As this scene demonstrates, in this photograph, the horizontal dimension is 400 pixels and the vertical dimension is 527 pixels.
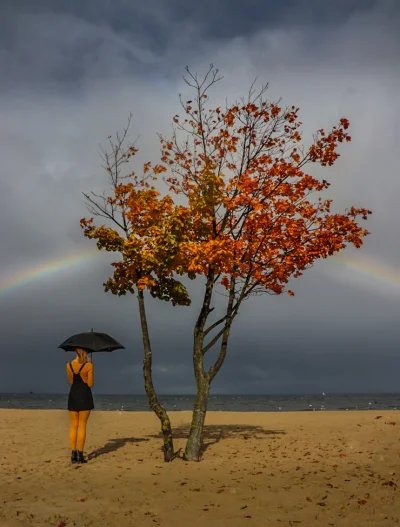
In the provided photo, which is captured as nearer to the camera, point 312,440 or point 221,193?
point 221,193

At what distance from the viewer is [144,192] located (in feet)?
57.8

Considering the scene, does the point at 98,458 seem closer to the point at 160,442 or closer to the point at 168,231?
the point at 160,442

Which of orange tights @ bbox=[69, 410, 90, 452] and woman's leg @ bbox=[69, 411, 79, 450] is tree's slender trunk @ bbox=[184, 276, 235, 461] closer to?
orange tights @ bbox=[69, 410, 90, 452]

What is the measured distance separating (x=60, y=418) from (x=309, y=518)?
24.7 m

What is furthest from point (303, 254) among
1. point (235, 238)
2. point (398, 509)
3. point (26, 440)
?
point (26, 440)

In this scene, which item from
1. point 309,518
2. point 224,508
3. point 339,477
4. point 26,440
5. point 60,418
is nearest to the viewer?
point 309,518

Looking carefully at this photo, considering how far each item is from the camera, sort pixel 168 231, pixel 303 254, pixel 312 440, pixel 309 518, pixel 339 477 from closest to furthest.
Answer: pixel 309 518
pixel 339 477
pixel 168 231
pixel 303 254
pixel 312 440

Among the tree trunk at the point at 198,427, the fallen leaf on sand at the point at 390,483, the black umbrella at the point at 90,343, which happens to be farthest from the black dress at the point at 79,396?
the fallen leaf on sand at the point at 390,483

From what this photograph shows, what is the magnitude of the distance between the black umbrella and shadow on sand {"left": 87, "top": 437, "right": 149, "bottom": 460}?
3.97 m

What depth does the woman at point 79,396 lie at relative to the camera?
16.4 metres

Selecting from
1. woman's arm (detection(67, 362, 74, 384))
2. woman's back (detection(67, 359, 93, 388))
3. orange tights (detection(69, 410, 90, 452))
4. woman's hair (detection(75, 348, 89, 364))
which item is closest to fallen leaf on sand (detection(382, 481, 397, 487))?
orange tights (detection(69, 410, 90, 452))

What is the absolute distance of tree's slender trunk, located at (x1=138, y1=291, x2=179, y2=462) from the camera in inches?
672

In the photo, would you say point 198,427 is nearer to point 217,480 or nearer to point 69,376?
point 217,480

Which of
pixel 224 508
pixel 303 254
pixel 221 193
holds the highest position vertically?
pixel 221 193
